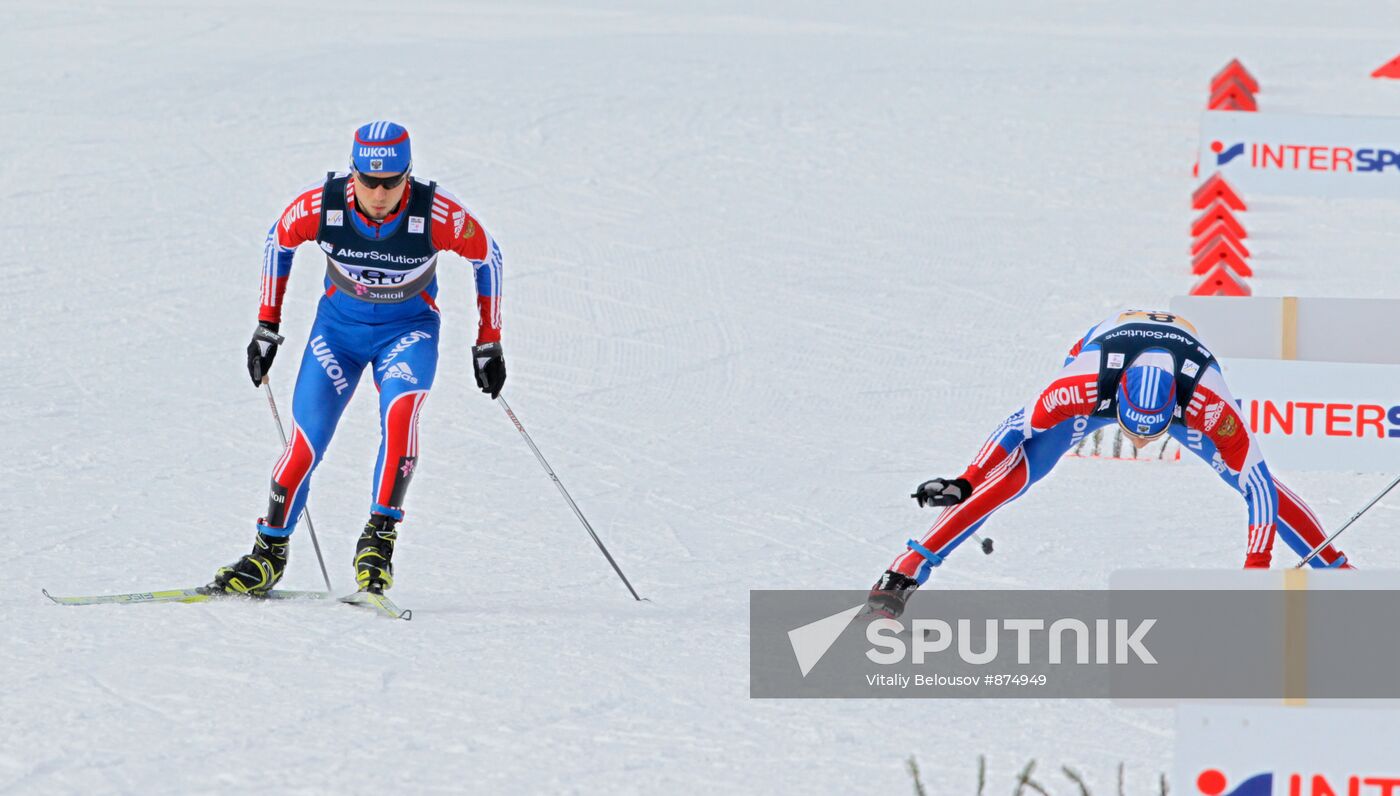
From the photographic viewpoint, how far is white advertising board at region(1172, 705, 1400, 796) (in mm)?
3424

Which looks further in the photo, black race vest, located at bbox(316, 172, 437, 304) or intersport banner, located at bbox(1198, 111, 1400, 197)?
intersport banner, located at bbox(1198, 111, 1400, 197)

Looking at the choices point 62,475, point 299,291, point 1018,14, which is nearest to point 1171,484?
point 62,475

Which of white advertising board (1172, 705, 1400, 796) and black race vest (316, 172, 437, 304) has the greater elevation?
black race vest (316, 172, 437, 304)

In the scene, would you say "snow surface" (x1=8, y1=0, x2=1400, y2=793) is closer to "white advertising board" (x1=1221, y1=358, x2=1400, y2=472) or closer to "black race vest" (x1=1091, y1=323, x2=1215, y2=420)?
"white advertising board" (x1=1221, y1=358, x2=1400, y2=472)

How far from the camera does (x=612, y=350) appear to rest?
1039cm

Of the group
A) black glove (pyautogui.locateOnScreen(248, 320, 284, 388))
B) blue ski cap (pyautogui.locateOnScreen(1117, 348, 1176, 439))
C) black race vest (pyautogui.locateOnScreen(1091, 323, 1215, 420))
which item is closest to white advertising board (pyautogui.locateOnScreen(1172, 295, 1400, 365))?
black race vest (pyautogui.locateOnScreen(1091, 323, 1215, 420))

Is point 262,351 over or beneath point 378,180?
beneath

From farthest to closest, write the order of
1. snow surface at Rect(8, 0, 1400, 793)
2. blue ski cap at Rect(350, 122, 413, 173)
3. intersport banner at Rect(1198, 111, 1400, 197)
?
intersport banner at Rect(1198, 111, 1400, 197) < blue ski cap at Rect(350, 122, 413, 173) < snow surface at Rect(8, 0, 1400, 793)

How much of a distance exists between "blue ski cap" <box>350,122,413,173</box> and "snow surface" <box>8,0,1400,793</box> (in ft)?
4.64

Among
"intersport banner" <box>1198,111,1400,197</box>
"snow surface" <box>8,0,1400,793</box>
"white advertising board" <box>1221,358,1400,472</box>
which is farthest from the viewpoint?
"intersport banner" <box>1198,111,1400,197</box>

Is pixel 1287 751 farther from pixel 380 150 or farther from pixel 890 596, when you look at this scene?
pixel 380 150

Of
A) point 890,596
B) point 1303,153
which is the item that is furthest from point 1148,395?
point 1303,153

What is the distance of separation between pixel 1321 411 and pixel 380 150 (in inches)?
152

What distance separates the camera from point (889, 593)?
597 cm
